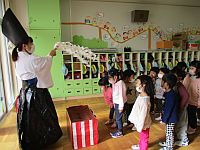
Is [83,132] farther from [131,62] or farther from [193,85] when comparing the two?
[131,62]

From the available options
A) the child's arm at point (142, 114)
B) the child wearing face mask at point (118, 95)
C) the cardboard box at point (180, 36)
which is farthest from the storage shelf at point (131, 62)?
the child's arm at point (142, 114)

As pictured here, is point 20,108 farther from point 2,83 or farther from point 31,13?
point 31,13

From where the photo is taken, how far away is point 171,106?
6.27 feet

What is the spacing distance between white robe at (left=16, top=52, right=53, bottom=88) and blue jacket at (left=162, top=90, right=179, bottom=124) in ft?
4.49

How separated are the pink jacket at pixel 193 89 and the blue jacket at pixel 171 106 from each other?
52 cm

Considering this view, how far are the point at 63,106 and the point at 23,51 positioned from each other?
195 centimetres

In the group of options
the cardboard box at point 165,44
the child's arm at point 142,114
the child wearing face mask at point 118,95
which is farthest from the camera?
the cardboard box at point 165,44

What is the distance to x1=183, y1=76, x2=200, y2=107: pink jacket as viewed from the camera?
2312 mm

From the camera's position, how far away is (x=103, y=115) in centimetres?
318

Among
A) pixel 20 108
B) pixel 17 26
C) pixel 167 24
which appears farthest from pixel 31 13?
pixel 167 24

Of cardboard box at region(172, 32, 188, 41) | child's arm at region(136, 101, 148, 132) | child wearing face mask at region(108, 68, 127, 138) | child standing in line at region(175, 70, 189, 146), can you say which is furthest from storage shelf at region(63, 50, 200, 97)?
child's arm at region(136, 101, 148, 132)

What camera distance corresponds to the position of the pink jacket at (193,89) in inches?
91.0

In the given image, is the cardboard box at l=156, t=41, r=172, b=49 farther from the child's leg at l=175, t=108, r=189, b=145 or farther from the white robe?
the white robe

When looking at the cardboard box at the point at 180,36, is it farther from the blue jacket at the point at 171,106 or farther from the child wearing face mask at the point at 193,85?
the blue jacket at the point at 171,106
